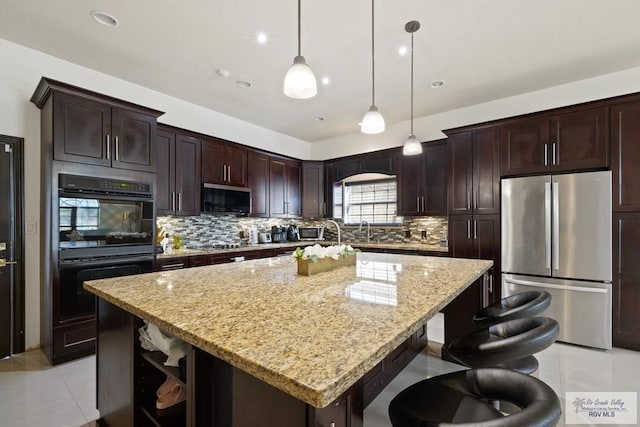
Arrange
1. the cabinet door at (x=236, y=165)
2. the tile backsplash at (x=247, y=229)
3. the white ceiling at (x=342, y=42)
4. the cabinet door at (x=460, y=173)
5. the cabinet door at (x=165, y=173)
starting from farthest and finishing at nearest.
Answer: the cabinet door at (x=236, y=165), the tile backsplash at (x=247, y=229), the cabinet door at (x=460, y=173), the cabinet door at (x=165, y=173), the white ceiling at (x=342, y=42)

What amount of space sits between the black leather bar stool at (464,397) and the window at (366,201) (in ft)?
12.6

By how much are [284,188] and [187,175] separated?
67.1 inches

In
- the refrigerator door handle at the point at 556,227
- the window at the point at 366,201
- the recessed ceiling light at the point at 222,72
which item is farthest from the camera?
the window at the point at 366,201

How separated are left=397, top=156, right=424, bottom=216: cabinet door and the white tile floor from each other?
220 centimetres

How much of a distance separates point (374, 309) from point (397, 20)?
2327 millimetres

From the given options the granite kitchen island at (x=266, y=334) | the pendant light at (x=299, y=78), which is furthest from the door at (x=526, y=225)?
the pendant light at (x=299, y=78)

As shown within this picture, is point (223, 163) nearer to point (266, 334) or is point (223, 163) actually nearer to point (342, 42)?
point (342, 42)

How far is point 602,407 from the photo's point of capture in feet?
6.56

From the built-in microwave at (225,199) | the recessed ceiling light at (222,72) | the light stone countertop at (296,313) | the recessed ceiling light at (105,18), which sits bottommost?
the light stone countertop at (296,313)

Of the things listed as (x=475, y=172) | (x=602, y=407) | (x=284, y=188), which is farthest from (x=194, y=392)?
(x=284, y=188)

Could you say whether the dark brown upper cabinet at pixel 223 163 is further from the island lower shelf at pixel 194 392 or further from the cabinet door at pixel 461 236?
the cabinet door at pixel 461 236

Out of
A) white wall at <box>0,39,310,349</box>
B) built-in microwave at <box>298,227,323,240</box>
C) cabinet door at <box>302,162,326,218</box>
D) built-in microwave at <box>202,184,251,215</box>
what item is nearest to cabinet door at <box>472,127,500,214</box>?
cabinet door at <box>302,162,326,218</box>

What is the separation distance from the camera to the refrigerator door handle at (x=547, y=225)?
3.07 meters

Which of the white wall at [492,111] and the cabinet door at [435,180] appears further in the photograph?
the cabinet door at [435,180]
